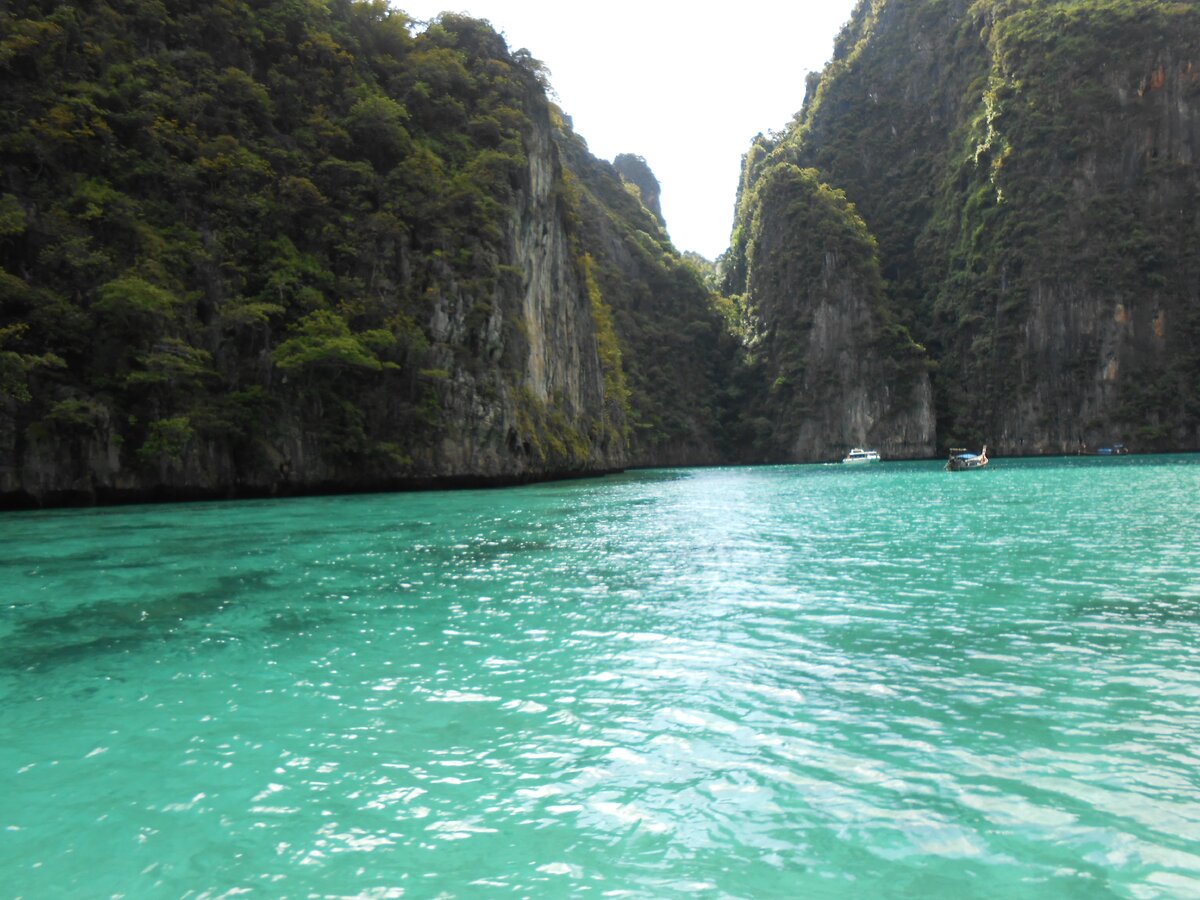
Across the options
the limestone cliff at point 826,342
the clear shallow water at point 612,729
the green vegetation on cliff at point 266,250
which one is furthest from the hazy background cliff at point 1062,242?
the clear shallow water at point 612,729

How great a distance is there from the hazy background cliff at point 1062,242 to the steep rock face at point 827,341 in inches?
28.0

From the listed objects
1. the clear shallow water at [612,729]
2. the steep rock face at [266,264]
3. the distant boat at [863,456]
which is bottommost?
the clear shallow water at [612,729]

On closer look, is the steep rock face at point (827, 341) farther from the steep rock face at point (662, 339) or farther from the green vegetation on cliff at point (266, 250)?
the green vegetation on cliff at point (266, 250)

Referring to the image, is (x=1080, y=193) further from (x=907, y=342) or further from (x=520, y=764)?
(x=520, y=764)

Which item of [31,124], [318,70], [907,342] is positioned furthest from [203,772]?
[907,342]

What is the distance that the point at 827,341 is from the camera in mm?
92188

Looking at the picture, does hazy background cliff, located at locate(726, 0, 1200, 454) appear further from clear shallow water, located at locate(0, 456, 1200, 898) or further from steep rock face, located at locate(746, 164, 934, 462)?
clear shallow water, located at locate(0, 456, 1200, 898)

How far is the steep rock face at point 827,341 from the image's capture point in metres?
85.9

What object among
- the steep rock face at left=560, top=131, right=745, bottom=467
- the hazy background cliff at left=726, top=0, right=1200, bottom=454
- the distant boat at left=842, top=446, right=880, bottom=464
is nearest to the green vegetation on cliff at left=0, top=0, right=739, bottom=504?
the distant boat at left=842, top=446, right=880, bottom=464

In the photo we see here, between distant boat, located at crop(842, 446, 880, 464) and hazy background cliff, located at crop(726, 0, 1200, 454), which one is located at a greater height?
hazy background cliff, located at crop(726, 0, 1200, 454)

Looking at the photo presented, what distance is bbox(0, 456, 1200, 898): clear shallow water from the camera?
3844 millimetres

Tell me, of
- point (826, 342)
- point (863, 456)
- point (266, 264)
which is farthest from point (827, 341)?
point (266, 264)

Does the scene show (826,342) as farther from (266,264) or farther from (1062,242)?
(266,264)

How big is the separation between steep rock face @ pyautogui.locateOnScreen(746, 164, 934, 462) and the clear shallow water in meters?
77.3
